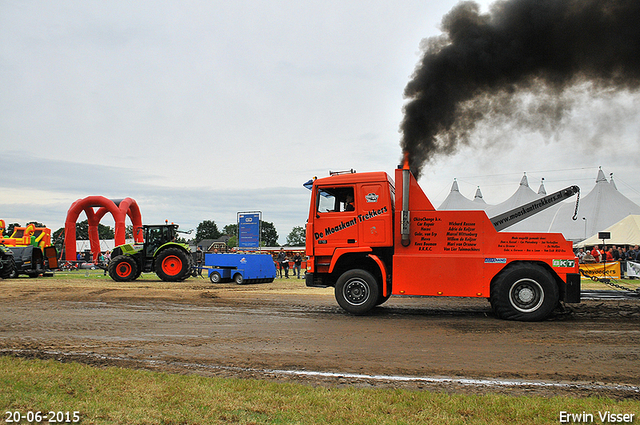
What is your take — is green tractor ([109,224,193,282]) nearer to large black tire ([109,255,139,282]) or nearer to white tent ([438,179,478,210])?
large black tire ([109,255,139,282])

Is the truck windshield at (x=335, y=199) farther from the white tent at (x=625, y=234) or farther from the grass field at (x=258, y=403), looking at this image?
the white tent at (x=625, y=234)

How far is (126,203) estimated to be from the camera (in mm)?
32344

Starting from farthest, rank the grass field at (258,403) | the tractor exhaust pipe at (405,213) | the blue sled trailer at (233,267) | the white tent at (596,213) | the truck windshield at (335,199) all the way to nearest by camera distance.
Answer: the white tent at (596,213)
the blue sled trailer at (233,267)
the truck windshield at (335,199)
the tractor exhaust pipe at (405,213)
the grass field at (258,403)

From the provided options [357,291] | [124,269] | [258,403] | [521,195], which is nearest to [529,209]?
[357,291]

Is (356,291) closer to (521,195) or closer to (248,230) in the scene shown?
(248,230)

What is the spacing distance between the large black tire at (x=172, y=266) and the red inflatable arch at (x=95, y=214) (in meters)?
10.5

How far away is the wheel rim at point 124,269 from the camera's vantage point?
21.2 m

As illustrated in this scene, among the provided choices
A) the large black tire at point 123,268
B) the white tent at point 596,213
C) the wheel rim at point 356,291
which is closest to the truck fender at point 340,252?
the wheel rim at point 356,291

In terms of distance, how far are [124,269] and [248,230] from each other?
11680 mm

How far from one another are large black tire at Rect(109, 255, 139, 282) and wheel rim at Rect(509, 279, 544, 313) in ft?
57.8

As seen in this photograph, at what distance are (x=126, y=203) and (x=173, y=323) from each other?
26167 mm

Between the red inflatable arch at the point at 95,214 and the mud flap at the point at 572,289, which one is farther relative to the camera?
the red inflatable arch at the point at 95,214

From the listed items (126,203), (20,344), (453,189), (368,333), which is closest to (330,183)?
(368,333)

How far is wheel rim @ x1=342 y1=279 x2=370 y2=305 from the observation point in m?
9.71
